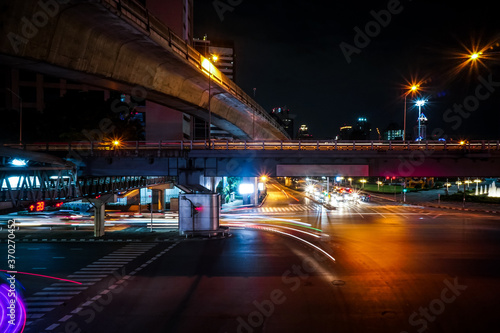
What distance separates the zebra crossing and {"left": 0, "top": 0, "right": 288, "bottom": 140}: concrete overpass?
372 inches

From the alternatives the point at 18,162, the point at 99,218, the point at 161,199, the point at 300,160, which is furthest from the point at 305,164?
the point at 161,199

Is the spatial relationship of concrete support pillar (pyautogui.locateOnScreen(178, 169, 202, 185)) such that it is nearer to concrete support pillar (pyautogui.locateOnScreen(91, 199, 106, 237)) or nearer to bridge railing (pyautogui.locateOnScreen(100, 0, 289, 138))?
concrete support pillar (pyautogui.locateOnScreen(91, 199, 106, 237))

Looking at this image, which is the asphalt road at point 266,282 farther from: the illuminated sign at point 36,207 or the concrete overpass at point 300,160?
the concrete overpass at point 300,160

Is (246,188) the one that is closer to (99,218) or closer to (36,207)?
(99,218)

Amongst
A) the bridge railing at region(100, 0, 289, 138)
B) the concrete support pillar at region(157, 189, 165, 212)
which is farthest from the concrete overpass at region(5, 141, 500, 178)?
the concrete support pillar at region(157, 189, 165, 212)

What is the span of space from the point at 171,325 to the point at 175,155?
14.6m

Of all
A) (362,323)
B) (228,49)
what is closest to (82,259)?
(362,323)

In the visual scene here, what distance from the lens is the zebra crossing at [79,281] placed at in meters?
11.5

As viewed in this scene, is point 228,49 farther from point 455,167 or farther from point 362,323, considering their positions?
point 362,323

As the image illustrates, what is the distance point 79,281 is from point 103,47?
37.3ft

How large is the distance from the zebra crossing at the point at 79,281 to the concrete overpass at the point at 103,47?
9.46m

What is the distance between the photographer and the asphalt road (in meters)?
10.5

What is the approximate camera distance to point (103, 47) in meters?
14.9

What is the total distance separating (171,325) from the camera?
1026 centimetres
